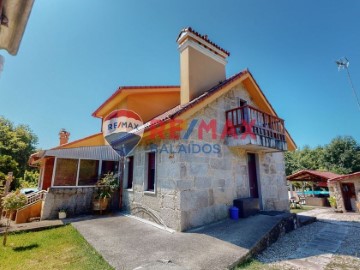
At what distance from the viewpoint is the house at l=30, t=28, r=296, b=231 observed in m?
6.96

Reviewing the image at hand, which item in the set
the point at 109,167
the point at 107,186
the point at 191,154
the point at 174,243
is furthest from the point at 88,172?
the point at 174,243

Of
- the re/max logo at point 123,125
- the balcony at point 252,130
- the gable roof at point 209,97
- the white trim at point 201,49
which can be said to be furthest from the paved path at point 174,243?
the white trim at point 201,49

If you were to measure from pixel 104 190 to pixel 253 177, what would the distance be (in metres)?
7.76

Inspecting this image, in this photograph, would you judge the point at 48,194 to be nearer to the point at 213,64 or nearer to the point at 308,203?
the point at 213,64

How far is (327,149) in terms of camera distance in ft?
124

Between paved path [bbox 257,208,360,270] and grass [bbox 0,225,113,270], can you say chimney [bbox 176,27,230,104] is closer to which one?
paved path [bbox 257,208,360,270]

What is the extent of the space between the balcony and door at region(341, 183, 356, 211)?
13.7 meters

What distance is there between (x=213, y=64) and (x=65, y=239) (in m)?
9.96

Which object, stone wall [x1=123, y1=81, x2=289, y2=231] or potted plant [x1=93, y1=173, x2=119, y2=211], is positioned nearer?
stone wall [x1=123, y1=81, x2=289, y2=231]

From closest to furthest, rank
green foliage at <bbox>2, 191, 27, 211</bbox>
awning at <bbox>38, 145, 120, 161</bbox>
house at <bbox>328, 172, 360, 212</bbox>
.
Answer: green foliage at <bbox>2, 191, 27, 211</bbox> → awning at <bbox>38, 145, 120, 161</bbox> → house at <bbox>328, 172, 360, 212</bbox>

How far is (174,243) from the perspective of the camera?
5.32 metres

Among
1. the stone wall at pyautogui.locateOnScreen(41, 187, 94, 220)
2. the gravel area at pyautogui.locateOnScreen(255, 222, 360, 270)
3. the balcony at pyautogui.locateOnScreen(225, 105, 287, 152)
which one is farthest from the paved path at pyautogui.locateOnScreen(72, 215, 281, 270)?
the balcony at pyautogui.locateOnScreen(225, 105, 287, 152)

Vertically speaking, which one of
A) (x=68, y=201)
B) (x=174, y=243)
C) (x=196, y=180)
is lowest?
(x=174, y=243)

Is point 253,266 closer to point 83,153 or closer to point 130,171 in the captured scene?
point 130,171
